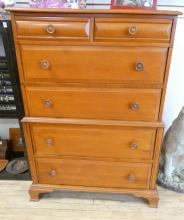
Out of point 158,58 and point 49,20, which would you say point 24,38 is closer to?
point 49,20

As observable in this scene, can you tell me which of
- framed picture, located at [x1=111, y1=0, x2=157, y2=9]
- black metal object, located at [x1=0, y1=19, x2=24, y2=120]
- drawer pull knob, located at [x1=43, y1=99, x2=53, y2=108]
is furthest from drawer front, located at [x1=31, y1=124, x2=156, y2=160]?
framed picture, located at [x1=111, y1=0, x2=157, y2=9]

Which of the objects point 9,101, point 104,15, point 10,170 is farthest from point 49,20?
point 10,170

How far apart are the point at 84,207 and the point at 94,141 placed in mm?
513

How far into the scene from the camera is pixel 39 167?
1510 mm

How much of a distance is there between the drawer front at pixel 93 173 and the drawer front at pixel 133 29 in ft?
2.49

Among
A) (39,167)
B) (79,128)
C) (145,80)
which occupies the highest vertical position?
(145,80)

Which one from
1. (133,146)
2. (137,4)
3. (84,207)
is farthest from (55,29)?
(84,207)

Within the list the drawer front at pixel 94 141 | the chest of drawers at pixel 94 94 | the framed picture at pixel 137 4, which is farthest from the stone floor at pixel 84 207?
the framed picture at pixel 137 4

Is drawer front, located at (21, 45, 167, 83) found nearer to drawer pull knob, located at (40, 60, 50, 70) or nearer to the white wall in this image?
drawer pull knob, located at (40, 60, 50, 70)

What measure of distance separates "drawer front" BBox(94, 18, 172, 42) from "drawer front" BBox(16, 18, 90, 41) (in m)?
0.07

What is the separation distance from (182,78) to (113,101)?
776 mm

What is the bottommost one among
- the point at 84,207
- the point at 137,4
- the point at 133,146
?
the point at 84,207

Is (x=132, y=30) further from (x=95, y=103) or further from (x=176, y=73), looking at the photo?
(x=176, y=73)

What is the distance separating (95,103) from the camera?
1275 millimetres
